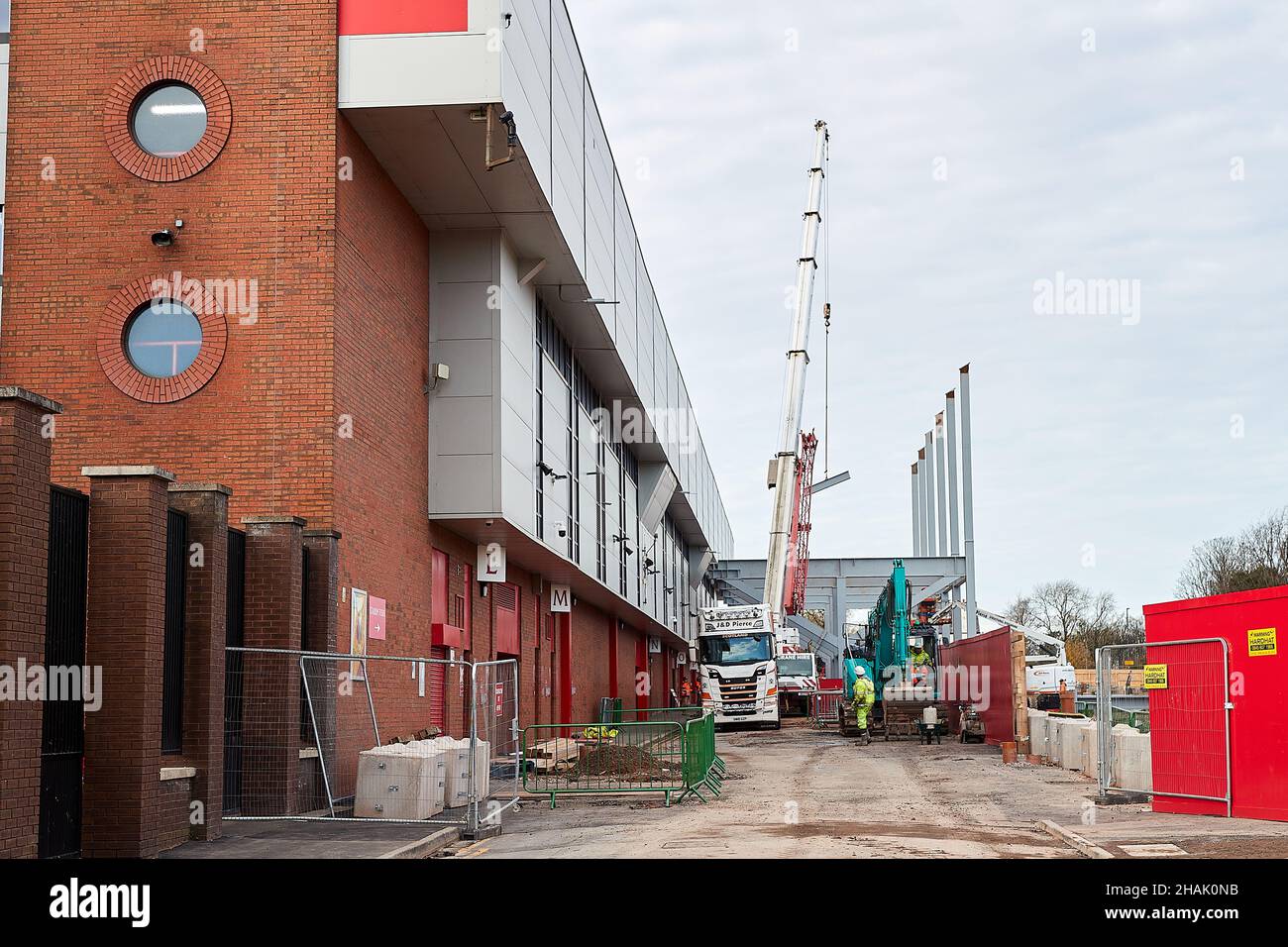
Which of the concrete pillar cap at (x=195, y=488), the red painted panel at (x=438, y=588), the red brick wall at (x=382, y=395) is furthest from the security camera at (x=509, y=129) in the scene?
the red painted panel at (x=438, y=588)

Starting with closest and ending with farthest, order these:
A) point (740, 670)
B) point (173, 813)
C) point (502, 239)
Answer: point (173, 813) → point (502, 239) → point (740, 670)

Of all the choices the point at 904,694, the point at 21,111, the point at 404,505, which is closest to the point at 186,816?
the point at 404,505

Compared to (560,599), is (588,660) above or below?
below

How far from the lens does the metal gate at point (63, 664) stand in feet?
39.1

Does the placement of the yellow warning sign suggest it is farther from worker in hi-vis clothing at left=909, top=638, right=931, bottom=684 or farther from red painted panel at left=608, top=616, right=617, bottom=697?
red painted panel at left=608, top=616, right=617, bottom=697

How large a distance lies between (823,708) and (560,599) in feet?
81.4

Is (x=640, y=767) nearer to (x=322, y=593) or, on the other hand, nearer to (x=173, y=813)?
(x=322, y=593)

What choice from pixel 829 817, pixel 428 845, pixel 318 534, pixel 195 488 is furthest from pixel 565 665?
pixel 428 845

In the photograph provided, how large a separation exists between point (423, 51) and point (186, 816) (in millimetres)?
10603

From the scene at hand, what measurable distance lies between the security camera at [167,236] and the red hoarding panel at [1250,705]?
45.0ft

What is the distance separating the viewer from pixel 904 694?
3972cm

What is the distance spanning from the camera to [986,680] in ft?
118

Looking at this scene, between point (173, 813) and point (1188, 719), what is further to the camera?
point (1188, 719)
